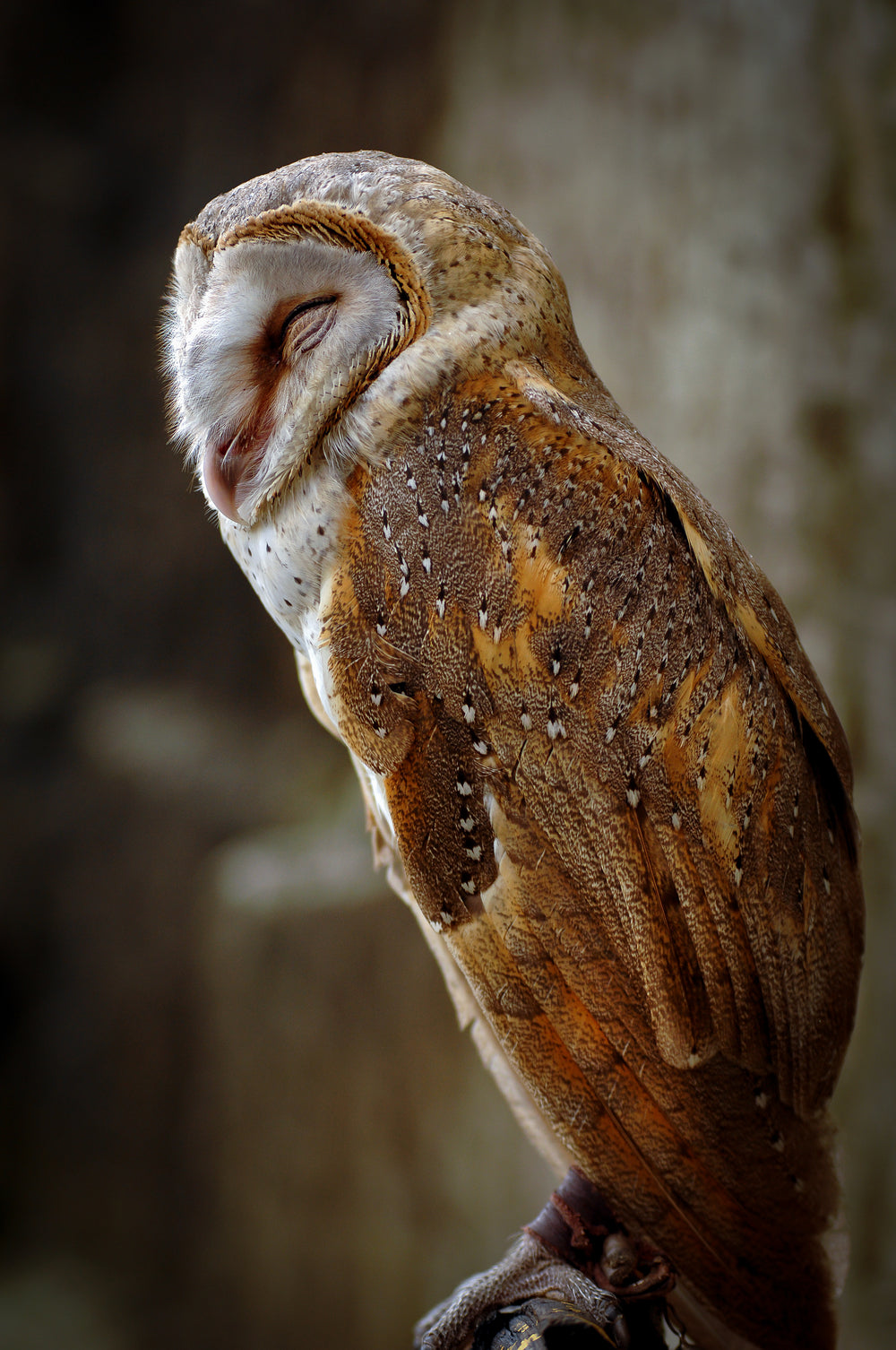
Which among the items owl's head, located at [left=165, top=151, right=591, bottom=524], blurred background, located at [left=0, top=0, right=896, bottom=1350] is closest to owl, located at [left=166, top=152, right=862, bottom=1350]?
owl's head, located at [left=165, top=151, right=591, bottom=524]

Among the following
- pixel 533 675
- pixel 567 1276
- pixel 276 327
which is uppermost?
pixel 276 327

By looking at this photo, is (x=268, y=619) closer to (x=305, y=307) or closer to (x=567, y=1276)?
(x=305, y=307)

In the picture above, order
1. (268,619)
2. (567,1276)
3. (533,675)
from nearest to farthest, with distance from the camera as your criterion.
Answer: (533,675) → (567,1276) → (268,619)

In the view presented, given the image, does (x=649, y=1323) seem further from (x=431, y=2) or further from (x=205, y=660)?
(x=431, y=2)

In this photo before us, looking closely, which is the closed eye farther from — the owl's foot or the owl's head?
the owl's foot

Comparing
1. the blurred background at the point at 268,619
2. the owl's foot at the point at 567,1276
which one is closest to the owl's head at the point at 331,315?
the owl's foot at the point at 567,1276

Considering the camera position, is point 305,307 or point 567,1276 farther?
point 567,1276

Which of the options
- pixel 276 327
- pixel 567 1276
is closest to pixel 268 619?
pixel 276 327

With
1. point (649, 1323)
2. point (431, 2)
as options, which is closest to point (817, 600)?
point (649, 1323)
